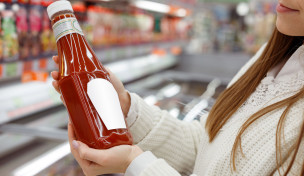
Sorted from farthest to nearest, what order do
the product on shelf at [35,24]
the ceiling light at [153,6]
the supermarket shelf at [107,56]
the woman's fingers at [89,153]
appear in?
the ceiling light at [153,6]
the product on shelf at [35,24]
the supermarket shelf at [107,56]
the woman's fingers at [89,153]

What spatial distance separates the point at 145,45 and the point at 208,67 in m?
1.38

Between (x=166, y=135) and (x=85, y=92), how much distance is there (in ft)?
1.18

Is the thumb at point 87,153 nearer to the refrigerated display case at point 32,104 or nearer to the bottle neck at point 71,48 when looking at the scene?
the bottle neck at point 71,48

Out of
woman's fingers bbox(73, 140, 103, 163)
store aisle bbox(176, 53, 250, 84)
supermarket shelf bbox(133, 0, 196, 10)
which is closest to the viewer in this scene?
woman's fingers bbox(73, 140, 103, 163)

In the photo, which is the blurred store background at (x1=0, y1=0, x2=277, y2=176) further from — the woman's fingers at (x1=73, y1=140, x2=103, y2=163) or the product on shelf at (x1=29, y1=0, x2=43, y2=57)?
the woman's fingers at (x1=73, y1=140, x2=103, y2=163)

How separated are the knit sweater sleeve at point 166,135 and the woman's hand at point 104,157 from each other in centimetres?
23

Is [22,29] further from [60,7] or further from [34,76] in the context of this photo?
[60,7]

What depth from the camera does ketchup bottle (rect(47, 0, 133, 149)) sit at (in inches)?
25.0

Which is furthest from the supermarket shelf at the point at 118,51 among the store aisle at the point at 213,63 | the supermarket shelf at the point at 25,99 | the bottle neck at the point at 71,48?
the bottle neck at the point at 71,48

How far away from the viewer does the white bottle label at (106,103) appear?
2.08ft

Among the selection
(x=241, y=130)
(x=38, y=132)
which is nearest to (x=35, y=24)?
(x=38, y=132)

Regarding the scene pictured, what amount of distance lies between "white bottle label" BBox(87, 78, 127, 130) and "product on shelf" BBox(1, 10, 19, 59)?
102cm

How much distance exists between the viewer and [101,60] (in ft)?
8.62

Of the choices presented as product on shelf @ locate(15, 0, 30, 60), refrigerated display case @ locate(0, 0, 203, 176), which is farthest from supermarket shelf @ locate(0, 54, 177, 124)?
product on shelf @ locate(15, 0, 30, 60)
